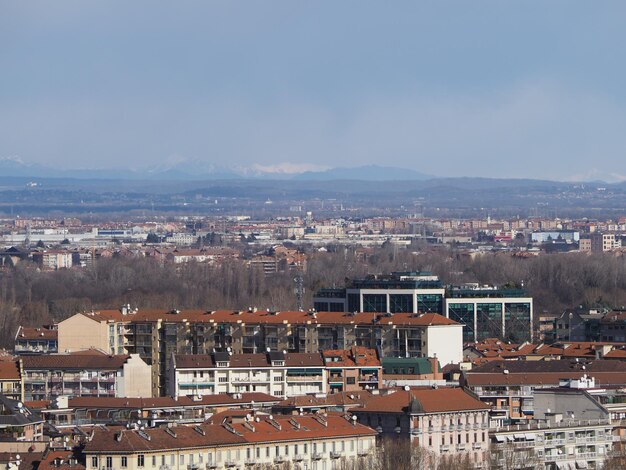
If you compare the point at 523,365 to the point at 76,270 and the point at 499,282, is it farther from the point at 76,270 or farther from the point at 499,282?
the point at 76,270

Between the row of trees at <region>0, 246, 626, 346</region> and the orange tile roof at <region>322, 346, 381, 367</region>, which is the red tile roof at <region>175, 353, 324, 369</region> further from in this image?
the row of trees at <region>0, 246, 626, 346</region>

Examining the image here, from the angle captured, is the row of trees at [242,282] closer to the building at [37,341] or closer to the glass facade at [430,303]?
the building at [37,341]

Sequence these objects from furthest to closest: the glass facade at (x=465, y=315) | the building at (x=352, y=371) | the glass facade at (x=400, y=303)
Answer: the glass facade at (x=400, y=303)
the glass facade at (x=465, y=315)
the building at (x=352, y=371)

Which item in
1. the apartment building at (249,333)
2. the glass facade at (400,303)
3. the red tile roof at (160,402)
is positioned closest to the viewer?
the red tile roof at (160,402)

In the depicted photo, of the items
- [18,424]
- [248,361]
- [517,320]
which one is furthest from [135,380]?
[517,320]

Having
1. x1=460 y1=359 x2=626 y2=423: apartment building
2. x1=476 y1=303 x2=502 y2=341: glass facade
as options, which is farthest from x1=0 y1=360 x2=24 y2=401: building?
x1=476 y1=303 x2=502 y2=341: glass facade

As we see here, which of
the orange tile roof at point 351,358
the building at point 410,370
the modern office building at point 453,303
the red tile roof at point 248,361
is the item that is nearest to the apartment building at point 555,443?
the building at point 410,370

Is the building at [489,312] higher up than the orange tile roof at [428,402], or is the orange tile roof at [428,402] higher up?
the orange tile roof at [428,402]
